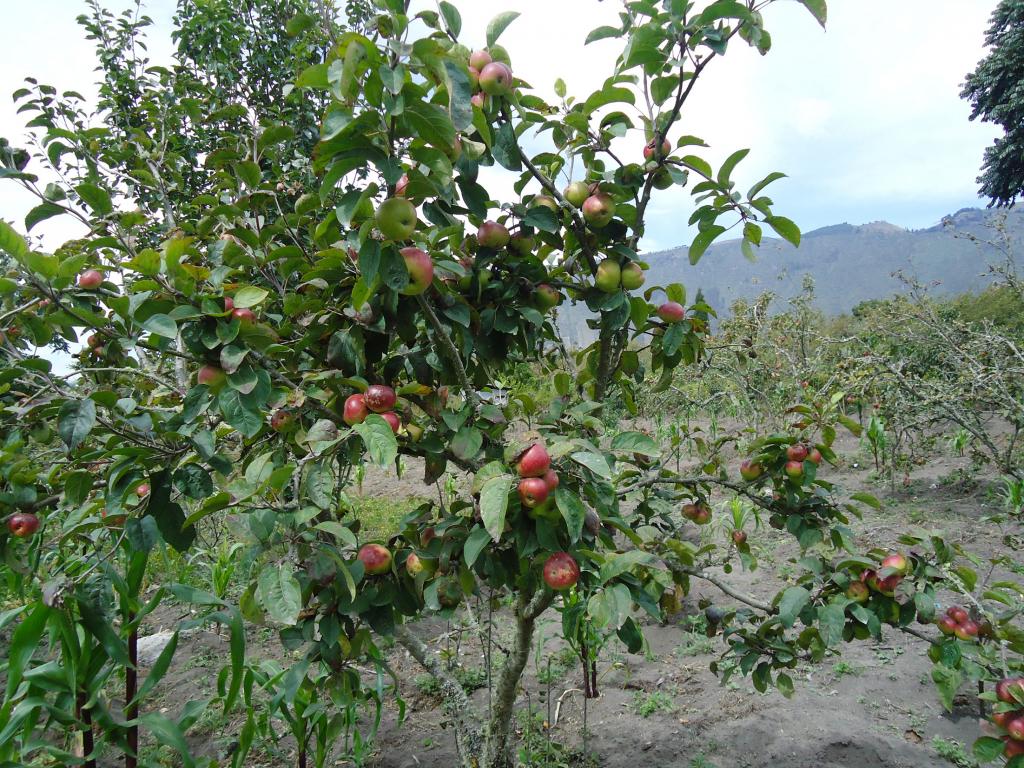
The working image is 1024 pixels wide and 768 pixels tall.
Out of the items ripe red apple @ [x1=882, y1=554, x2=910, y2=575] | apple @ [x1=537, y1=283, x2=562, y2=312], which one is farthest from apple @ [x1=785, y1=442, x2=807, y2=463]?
apple @ [x1=537, y1=283, x2=562, y2=312]

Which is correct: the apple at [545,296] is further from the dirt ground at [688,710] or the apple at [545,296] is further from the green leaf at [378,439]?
the dirt ground at [688,710]

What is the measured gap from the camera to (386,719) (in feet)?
8.13

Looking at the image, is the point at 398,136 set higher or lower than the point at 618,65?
lower

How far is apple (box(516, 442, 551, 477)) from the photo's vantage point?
3.15ft

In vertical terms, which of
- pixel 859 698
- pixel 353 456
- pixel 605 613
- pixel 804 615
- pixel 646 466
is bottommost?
pixel 859 698

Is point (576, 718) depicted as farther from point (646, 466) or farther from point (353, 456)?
point (353, 456)

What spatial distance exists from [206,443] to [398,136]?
604mm

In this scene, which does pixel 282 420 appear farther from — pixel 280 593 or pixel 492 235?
pixel 492 235

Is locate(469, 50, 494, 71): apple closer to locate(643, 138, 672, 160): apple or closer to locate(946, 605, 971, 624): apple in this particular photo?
locate(643, 138, 672, 160): apple

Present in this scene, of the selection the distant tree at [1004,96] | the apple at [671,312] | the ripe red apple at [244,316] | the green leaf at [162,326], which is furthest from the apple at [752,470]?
the distant tree at [1004,96]

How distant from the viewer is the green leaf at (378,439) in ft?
2.82

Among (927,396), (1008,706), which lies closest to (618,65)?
(1008,706)

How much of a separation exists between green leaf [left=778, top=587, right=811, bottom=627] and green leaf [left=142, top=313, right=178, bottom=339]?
1.34 m

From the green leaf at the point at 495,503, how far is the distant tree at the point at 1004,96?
1414 cm
